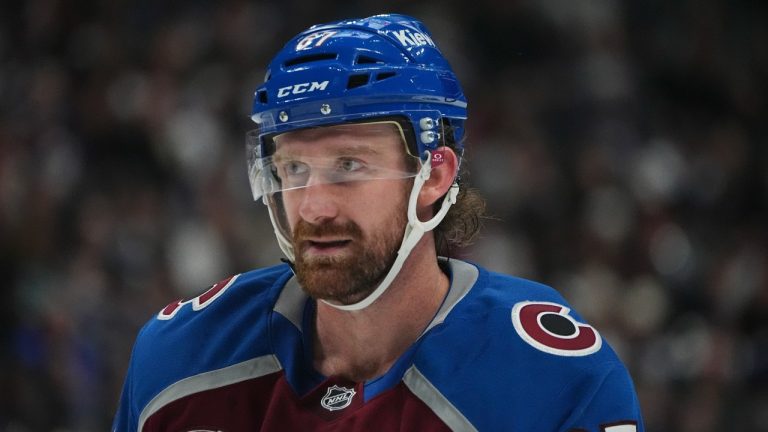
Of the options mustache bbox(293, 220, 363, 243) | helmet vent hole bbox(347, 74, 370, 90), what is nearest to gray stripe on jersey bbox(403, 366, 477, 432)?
mustache bbox(293, 220, 363, 243)

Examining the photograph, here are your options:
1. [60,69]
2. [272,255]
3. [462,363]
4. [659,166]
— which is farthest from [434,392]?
[60,69]

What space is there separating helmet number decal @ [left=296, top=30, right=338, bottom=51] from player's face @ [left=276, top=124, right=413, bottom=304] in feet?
0.60

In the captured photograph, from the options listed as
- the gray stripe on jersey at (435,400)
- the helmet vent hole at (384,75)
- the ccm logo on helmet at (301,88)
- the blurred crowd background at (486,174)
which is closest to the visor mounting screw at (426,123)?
the helmet vent hole at (384,75)

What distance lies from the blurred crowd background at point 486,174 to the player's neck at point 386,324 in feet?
9.84

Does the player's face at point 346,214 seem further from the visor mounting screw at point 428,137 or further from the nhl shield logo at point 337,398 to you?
the nhl shield logo at point 337,398

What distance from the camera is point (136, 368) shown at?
2.63 metres

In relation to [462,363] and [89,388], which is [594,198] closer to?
[89,388]

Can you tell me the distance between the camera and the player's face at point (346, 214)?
2355 millimetres

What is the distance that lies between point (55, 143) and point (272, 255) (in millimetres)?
1366

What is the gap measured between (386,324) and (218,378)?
14.3 inches

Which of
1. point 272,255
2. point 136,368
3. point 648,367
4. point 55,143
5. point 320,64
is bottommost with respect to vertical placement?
point 648,367

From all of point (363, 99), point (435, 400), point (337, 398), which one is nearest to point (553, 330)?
point (435, 400)

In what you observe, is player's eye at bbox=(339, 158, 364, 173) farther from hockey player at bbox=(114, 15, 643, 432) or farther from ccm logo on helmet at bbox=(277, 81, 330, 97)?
ccm logo on helmet at bbox=(277, 81, 330, 97)

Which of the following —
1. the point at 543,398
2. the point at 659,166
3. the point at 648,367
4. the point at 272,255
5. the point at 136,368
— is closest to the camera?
the point at 543,398
